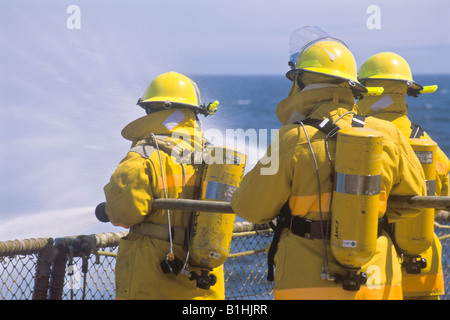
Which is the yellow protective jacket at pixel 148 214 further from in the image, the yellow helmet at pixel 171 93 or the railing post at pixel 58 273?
the railing post at pixel 58 273

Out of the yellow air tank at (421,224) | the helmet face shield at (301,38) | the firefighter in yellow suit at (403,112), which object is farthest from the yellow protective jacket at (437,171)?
the helmet face shield at (301,38)

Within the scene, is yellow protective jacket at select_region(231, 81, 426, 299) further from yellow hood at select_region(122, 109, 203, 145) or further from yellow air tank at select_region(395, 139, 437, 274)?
yellow hood at select_region(122, 109, 203, 145)

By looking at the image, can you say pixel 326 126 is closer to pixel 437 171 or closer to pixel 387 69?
pixel 437 171

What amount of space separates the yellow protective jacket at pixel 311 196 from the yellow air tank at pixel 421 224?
483 mm

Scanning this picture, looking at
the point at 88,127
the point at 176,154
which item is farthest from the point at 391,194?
the point at 88,127

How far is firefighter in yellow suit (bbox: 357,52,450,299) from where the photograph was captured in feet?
14.6

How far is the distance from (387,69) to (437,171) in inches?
40.0

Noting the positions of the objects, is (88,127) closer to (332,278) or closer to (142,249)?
(142,249)

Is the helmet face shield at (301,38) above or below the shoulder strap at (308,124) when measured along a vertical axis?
above

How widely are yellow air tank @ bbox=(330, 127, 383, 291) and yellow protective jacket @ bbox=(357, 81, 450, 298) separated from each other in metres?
1.59

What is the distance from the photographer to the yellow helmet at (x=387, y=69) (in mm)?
4914

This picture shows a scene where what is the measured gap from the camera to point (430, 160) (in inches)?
148

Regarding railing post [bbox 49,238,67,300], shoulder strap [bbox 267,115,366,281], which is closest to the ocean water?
railing post [bbox 49,238,67,300]

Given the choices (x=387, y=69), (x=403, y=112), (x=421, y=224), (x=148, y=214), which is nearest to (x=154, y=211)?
(x=148, y=214)
